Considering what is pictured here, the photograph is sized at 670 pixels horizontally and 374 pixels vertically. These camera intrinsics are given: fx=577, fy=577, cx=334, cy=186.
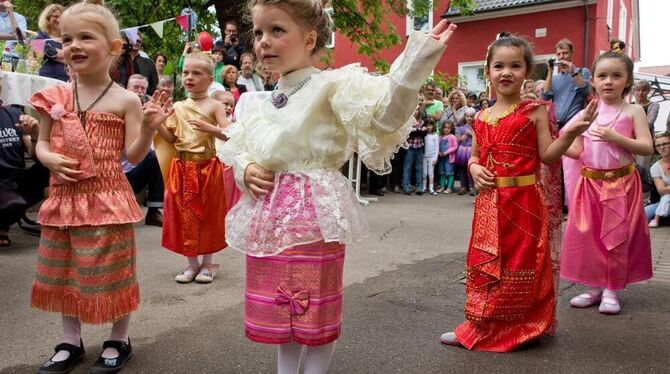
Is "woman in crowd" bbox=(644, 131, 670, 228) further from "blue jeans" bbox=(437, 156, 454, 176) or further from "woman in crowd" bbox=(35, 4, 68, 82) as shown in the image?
"woman in crowd" bbox=(35, 4, 68, 82)

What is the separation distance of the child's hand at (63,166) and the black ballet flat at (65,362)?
80cm

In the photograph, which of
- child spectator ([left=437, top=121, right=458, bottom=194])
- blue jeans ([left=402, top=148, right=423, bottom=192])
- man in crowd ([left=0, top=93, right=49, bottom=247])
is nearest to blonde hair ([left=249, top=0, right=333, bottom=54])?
man in crowd ([left=0, top=93, right=49, bottom=247])

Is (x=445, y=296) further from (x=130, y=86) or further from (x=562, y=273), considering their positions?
(x=130, y=86)

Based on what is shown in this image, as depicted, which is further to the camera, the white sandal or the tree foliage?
the tree foliage

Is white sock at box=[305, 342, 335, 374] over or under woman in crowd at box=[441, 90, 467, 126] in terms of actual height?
under

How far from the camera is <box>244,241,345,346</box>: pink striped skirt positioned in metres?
2.17

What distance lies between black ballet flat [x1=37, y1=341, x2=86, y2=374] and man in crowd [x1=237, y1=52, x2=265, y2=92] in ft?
19.5

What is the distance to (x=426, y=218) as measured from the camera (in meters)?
7.84

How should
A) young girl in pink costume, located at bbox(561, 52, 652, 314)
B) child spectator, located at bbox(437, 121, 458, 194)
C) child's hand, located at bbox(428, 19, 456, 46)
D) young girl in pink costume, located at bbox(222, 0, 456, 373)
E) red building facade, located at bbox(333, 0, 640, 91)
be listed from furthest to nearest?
1. red building facade, located at bbox(333, 0, 640, 91)
2. child spectator, located at bbox(437, 121, 458, 194)
3. young girl in pink costume, located at bbox(561, 52, 652, 314)
4. young girl in pink costume, located at bbox(222, 0, 456, 373)
5. child's hand, located at bbox(428, 19, 456, 46)

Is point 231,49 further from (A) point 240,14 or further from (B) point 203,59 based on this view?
(B) point 203,59

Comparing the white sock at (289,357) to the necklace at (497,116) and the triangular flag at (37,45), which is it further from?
the triangular flag at (37,45)

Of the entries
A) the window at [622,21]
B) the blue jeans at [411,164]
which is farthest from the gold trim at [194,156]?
the window at [622,21]

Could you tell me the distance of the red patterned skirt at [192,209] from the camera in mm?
4332

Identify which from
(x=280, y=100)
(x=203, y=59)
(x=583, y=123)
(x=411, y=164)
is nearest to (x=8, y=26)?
(x=203, y=59)
